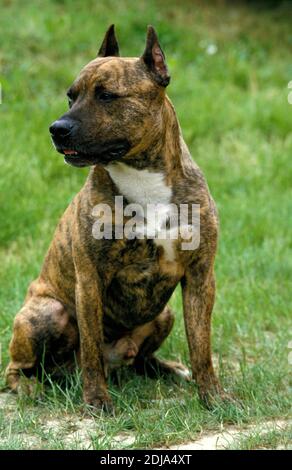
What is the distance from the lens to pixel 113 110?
399 centimetres

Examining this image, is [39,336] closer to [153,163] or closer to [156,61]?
[153,163]

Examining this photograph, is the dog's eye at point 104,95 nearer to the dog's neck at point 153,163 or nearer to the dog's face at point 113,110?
the dog's face at point 113,110

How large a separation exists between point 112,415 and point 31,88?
4860mm

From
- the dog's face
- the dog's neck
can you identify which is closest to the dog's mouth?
the dog's face

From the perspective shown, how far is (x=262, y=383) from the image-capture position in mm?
4555

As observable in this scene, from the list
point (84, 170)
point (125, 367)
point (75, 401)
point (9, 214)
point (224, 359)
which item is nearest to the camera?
point (75, 401)

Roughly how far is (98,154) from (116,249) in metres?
0.46

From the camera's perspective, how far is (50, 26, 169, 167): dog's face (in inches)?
155

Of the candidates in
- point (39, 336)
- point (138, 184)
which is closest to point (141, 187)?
point (138, 184)

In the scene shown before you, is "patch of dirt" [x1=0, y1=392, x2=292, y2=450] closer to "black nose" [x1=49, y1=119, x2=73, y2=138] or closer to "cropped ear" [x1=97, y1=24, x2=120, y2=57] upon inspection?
"black nose" [x1=49, y1=119, x2=73, y2=138]

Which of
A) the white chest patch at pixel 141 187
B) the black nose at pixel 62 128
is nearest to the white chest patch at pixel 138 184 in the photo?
the white chest patch at pixel 141 187

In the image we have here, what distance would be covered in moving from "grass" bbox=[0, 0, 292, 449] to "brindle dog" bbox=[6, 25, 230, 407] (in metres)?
0.22

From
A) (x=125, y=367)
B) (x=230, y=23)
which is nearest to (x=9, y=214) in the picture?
(x=125, y=367)

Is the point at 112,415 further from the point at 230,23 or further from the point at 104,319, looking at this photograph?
the point at 230,23
